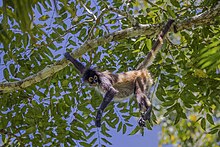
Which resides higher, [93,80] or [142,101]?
[93,80]

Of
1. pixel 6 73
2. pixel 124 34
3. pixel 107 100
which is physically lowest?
pixel 107 100

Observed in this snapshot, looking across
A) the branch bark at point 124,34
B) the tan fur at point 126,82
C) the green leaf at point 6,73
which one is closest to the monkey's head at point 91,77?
the tan fur at point 126,82

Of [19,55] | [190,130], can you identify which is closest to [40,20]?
[19,55]

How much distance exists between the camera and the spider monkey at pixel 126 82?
13.5 feet

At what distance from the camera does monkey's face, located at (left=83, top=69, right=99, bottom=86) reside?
4.31m

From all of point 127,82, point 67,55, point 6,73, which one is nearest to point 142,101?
point 127,82

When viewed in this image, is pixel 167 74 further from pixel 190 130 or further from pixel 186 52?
pixel 190 130

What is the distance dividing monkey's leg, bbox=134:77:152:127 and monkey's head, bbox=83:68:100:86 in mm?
387

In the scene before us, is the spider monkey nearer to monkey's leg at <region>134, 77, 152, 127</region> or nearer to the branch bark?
monkey's leg at <region>134, 77, 152, 127</region>

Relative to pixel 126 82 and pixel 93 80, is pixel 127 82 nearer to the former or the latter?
pixel 126 82

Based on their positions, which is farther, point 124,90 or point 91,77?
point 124,90

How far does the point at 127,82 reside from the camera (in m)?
4.50

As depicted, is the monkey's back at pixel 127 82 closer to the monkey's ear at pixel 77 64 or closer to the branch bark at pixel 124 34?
the monkey's ear at pixel 77 64

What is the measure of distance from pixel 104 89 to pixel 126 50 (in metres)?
0.61
